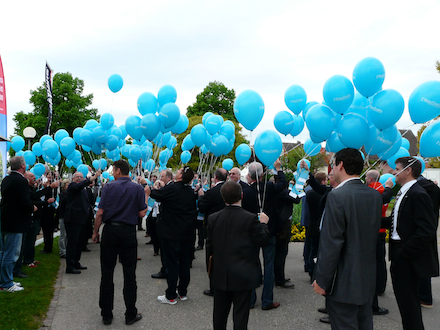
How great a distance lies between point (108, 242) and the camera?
4.21m

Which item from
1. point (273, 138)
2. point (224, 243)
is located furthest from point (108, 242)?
point (273, 138)

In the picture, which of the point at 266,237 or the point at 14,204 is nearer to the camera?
the point at 266,237

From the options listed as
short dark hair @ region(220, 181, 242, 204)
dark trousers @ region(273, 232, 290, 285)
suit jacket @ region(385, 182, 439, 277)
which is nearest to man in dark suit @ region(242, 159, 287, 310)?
dark trousers @ region(273, 232, 290, 285)

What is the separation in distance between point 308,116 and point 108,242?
129 inches

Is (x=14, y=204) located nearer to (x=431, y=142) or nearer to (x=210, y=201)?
(x=210, y=201)

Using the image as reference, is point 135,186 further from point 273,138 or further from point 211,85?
point 211,85

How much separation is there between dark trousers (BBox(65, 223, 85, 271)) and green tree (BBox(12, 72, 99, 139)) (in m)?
24.9

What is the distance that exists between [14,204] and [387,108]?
5.75 m

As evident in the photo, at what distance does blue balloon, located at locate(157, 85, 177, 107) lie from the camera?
7500mm

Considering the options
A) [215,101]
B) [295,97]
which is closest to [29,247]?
[295,97]

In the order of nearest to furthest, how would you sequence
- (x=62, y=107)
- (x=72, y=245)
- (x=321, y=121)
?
1. (x=321, y=121)
2. (x=72, y=245)
3. (x=62, y=107)

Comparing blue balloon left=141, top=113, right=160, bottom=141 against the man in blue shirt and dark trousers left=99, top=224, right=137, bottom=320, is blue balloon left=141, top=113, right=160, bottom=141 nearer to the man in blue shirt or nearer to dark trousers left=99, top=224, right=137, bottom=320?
the man in blue shirt

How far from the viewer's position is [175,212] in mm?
5105

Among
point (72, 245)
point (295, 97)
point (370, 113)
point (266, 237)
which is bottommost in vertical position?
point (72, 245)
